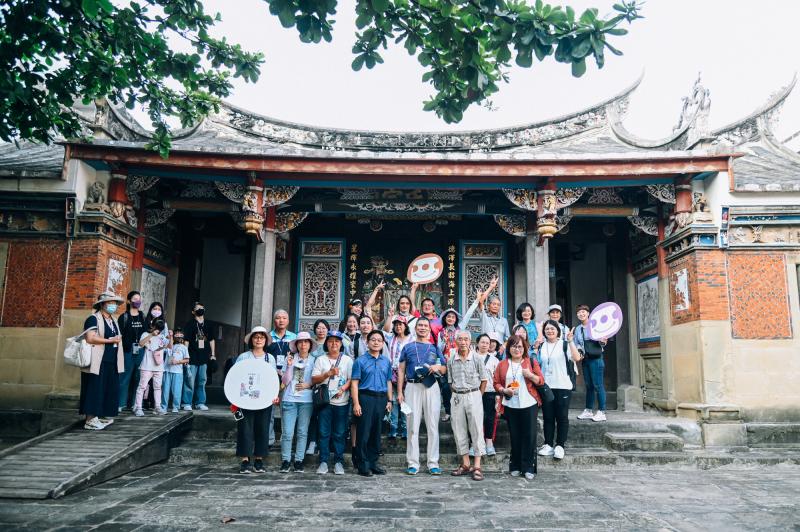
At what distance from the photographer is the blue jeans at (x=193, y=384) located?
7.90m

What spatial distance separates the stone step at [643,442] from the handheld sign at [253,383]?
13.0 ft

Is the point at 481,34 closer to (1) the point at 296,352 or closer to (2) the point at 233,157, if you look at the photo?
(1) the point at 296,352

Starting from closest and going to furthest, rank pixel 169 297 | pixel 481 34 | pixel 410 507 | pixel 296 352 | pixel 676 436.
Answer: pixel 481 34
pixel 410 507
pixel 296 352
pixel 676 436
pixel 169 297

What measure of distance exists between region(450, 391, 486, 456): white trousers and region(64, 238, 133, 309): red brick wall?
194 inches

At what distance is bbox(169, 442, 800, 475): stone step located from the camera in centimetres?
630

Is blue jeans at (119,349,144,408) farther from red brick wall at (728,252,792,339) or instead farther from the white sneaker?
red brick wall at (728,252,792,339)

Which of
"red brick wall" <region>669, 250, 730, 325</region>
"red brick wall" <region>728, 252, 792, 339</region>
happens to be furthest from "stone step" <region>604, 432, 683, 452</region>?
"red brick wall" <region>728, 252, 792, 339</region>

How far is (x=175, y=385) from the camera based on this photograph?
7.61 m

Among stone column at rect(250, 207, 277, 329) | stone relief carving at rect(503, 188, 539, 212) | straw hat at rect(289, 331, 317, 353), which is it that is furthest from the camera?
stone relief carving at rect(503, 188, 539, 212)

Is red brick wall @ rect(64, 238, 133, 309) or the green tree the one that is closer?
the green tree

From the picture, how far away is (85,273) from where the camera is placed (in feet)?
24.8

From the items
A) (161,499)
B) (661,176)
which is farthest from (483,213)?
(161,499)

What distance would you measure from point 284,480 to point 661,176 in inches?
242

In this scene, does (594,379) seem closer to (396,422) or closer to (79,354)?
(396,422)
